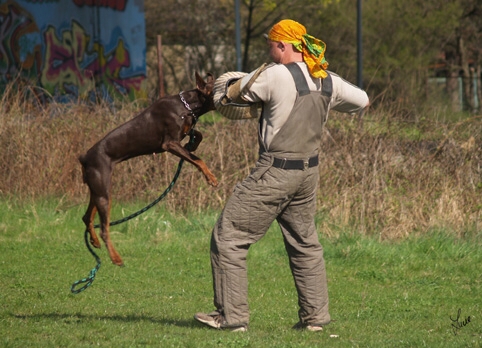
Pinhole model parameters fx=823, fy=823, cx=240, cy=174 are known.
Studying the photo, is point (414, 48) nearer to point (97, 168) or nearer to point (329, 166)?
point (329, 166)

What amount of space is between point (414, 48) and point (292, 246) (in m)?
22.2

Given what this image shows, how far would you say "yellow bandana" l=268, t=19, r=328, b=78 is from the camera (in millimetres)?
5711

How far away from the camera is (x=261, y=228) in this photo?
19.4 feet

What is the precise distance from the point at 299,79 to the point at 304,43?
0.88 ft

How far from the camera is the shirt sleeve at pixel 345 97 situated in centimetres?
594

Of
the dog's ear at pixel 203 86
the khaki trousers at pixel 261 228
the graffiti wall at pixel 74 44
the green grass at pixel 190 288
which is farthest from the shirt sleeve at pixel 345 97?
the graffiti wall at pixel 74 44

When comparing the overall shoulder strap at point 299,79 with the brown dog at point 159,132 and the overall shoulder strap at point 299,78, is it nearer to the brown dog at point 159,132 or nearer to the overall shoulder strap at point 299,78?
the overall shoulder strap at point 299,78

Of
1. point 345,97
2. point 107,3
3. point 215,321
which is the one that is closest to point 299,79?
point 345,97

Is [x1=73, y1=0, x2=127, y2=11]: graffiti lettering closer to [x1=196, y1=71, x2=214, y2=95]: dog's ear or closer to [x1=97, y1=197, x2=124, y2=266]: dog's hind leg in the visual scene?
[x1=97, y1=197, x2=124, y2=266]: dog's hind leg

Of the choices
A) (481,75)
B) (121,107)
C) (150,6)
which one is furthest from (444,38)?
(121,107)

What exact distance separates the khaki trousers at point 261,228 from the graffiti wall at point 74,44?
17.9 meters

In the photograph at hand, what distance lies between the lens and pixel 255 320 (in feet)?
22.7

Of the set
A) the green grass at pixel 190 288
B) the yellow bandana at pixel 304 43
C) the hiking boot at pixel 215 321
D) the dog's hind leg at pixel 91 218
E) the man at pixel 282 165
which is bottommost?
the green grass at pixel 190 288
